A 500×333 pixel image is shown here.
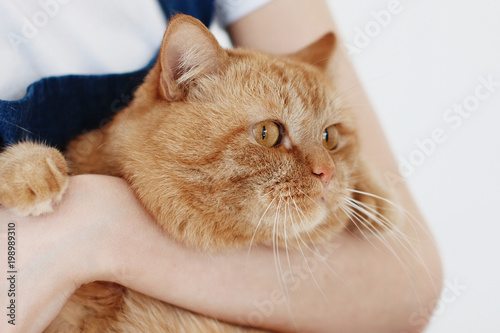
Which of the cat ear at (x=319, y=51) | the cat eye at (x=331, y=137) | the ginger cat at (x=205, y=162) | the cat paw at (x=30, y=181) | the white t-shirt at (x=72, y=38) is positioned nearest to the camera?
the cat paw at (x=30, y=181)

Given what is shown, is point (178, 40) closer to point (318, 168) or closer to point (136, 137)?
point (136, 137)

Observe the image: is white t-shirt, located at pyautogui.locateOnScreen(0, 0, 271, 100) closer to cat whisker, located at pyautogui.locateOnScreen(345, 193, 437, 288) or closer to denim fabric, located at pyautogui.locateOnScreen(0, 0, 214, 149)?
denim fabric, located at pyautogui.locateOnScreen(0, 0, 214, 149)

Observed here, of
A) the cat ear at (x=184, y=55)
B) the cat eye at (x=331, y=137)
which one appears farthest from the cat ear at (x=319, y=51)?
the cat ear at (x=184, y=55)

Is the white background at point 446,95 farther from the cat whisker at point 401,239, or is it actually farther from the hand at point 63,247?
the hand at point 63,247

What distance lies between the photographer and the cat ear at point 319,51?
1564 mm

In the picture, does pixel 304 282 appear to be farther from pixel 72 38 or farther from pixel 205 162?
pixel 72 38

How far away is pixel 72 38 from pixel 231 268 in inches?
37.5

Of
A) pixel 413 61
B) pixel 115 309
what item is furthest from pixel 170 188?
pixel 413 61

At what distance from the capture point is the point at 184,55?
3.90 ft

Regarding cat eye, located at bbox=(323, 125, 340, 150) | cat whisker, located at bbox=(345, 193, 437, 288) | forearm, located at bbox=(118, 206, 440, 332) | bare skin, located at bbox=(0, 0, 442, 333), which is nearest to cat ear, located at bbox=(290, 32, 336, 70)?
bare skin, located at bbox=(0, 0, 442, 333)

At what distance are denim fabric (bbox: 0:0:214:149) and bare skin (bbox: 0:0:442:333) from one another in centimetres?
24

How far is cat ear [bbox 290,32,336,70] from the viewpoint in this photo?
1.56m

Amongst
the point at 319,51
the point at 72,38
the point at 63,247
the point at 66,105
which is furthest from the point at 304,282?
the point at 72,38

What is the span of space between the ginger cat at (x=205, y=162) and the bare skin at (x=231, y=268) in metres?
0.05
